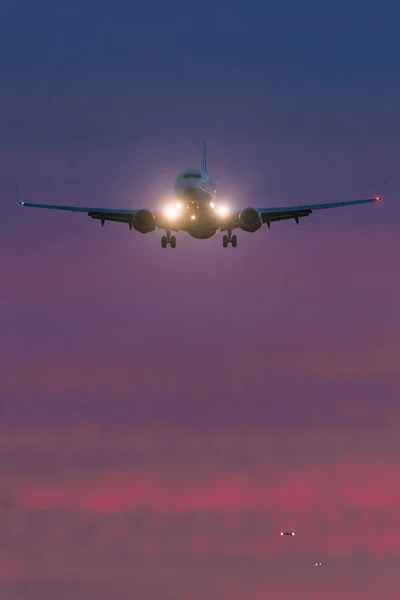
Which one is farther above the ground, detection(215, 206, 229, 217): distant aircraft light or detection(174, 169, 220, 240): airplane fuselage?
detection(215, 206, 229, 217): distant aircraft light

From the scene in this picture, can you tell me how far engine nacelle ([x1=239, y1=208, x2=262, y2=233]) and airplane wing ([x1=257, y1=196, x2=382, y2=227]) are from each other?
12.2 feet

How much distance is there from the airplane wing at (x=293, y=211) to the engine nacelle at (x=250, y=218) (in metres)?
3.72

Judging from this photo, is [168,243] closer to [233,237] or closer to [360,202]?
[233,237]

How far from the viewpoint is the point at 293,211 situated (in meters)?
173

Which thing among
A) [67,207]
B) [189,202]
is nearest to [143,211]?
[189,202]

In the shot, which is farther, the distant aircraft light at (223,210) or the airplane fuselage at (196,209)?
the distant aircraft light at (223,210)

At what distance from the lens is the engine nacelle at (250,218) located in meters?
166

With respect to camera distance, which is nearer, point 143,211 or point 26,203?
point 143,211

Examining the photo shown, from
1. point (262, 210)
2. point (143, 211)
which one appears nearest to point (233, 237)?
point (262, 210)

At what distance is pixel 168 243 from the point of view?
571 feet

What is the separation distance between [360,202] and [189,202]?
20845 mm

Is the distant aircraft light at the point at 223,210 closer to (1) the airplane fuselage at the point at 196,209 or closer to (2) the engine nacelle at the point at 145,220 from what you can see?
(1) the airplane fuselage at the point at 196,209

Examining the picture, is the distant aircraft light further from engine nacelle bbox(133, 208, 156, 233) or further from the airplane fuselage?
engine nacelle bbox(133, 208, 156, 233)

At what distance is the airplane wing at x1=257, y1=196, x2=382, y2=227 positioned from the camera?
563ft
